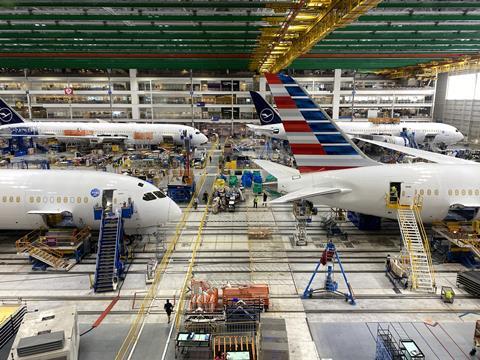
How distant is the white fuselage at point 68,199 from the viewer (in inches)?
955

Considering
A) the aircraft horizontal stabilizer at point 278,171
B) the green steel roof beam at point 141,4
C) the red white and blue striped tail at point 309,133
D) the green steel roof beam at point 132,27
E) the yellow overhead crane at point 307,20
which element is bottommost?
the aircraft horizontal stabilizer at point 278,171

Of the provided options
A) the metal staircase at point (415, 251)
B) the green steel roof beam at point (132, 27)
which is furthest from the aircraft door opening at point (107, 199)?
the green steel roof beam at point (132, 27)

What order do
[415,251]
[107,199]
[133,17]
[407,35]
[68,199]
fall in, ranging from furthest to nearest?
[407,35], [133,17], [107,199], [68,199], [415,251]

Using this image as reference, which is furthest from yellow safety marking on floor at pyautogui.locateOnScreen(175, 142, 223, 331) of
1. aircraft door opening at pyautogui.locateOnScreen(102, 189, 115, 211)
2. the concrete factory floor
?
aircraft door opening at pyautogui.locateOnScreen(102, 189, 115, 211)

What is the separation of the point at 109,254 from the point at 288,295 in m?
11.1

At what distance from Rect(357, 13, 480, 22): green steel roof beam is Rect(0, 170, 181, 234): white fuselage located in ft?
94.3

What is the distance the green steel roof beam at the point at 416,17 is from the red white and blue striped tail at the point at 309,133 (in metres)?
17.3

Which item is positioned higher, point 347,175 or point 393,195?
point 347,175

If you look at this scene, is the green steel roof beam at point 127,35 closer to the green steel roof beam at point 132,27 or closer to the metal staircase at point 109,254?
the green steel roof beam at point 132,27

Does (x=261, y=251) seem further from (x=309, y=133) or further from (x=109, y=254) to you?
(x=109, y=254)

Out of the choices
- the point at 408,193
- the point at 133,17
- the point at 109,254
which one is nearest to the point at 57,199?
the point at 109,254

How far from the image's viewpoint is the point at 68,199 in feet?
79.9

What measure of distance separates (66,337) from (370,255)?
64.7ft

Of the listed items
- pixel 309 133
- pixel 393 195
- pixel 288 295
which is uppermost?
pixel 309 133
